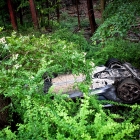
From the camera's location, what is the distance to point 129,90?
→ 665 centimetres

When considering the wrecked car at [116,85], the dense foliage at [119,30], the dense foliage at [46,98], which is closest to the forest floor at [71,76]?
the wrecked car at [116,85]

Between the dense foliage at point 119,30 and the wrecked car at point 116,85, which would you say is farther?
the wrecked car at point 116,85

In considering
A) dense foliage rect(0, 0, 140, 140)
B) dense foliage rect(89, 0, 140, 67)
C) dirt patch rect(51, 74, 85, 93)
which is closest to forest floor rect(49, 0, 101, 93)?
dirt patch rect(51, 74, 85, 93)

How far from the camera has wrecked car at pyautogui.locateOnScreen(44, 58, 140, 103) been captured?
6664 mm

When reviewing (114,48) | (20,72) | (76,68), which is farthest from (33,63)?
(114,48)

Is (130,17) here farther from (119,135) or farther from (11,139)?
(11,139)

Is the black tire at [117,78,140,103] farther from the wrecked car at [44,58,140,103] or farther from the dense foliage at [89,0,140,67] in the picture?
the dense foliage at [89,0,140,67]

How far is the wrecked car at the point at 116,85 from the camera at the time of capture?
666 centimetres

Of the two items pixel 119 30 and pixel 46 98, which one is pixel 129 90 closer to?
pixel 119 30

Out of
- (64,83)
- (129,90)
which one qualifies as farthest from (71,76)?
(129,90)

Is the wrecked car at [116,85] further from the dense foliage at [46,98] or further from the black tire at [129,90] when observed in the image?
the dense foliage at [46,98]

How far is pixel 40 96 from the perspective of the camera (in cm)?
396

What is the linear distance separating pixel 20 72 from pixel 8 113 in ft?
7.28

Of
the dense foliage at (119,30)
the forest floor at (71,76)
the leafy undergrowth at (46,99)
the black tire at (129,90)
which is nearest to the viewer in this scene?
the leafy undergrowth at (46,99)
